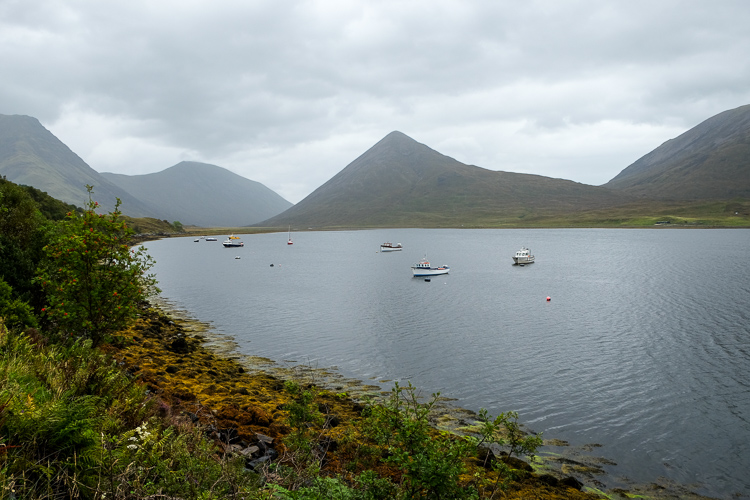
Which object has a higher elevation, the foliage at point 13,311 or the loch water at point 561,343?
the foliage at point 13,311

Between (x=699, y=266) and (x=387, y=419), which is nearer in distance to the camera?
(x=387, y=419)

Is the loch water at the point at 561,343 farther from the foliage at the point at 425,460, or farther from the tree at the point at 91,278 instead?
the tree at the point at 91,278

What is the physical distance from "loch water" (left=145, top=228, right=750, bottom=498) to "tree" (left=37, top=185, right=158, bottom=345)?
15.3 m

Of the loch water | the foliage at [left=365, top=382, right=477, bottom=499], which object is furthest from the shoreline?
the foliage at [left=365, top=382, right=477, bottom=499]

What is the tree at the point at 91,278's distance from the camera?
61.4ft

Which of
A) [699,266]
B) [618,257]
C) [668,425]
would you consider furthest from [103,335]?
[618,257]

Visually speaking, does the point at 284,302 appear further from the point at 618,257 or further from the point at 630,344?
the point at 618,257

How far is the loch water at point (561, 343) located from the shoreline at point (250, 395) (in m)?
1.04

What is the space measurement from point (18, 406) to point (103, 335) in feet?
47.0

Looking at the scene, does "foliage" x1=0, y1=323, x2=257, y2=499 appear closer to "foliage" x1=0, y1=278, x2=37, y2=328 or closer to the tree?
the tree

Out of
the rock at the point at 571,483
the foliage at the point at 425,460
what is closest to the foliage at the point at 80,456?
the foliage at the point at 425,460

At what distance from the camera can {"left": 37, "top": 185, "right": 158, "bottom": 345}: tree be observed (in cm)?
1870

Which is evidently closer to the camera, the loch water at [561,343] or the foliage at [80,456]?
the foliage at [80,456]

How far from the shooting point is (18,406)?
7.55m
